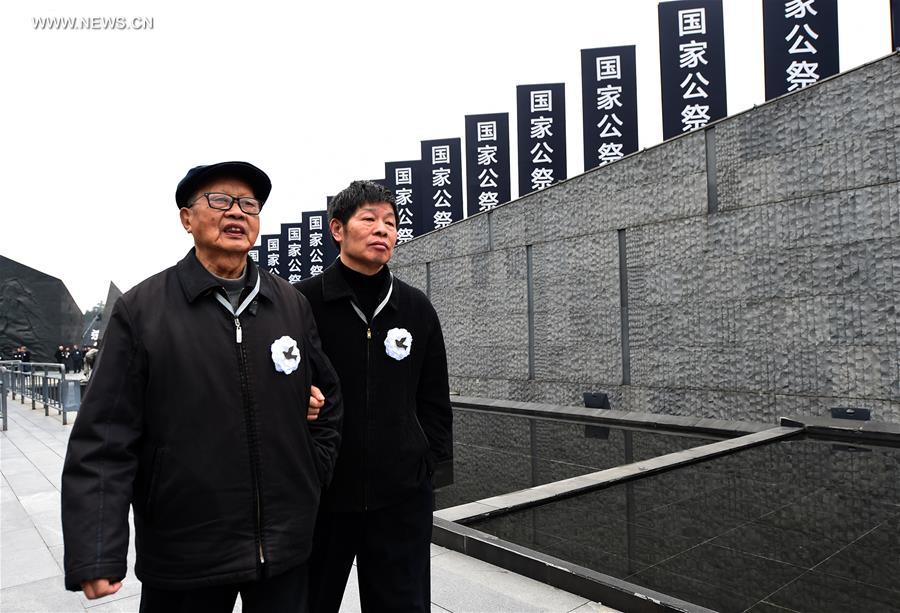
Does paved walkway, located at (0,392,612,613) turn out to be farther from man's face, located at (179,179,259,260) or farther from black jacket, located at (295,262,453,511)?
man's face, located at (179,179,259,260)

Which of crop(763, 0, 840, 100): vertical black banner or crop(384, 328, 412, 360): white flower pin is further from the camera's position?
crop(763, 0, 840, 100): vertical black banner

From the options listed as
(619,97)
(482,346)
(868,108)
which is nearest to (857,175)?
(868,108)

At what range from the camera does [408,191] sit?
21.5 m

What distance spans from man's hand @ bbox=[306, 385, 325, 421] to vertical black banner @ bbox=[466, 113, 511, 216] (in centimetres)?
1536

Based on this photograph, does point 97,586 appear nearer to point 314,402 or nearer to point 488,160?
point 314,402

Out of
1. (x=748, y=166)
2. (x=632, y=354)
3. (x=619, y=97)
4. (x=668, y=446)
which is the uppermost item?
(x=619, y=97)

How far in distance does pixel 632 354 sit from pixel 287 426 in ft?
34.3

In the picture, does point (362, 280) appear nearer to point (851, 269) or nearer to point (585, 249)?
point (851, 269)

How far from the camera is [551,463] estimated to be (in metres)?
7.52

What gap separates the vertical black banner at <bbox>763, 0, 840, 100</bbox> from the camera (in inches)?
384

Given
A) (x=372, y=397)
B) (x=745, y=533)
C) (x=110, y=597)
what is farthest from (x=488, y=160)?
(x=372, y=397)

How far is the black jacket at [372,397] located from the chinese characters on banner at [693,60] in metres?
10.6

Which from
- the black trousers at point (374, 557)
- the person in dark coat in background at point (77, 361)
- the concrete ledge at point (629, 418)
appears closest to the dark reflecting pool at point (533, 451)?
the concrete ledge at point (629, 418)

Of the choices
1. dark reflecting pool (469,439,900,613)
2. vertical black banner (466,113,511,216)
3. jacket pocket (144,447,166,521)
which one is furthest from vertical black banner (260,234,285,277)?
jacket pocket (144,447,166,521)
